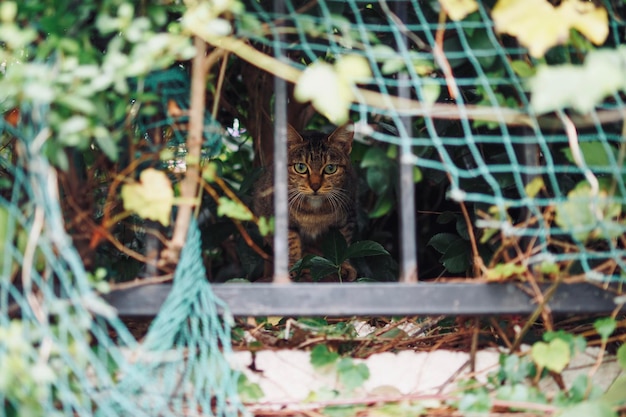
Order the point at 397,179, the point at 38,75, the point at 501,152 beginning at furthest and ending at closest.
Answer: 1. the point at 501,152
2. the point at 397,179
3. the point at 38,75

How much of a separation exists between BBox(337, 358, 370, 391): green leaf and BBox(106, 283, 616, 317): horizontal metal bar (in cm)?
20

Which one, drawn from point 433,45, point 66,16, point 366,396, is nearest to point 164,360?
point 366,396

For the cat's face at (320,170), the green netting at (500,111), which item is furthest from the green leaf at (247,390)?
the cat's face at (320,170)

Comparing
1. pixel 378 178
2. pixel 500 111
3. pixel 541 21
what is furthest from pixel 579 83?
pixel 378 178

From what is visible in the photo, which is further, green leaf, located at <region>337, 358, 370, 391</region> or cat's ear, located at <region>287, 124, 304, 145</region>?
cat's ear, located at <region>287, 124, 304, 145</region>

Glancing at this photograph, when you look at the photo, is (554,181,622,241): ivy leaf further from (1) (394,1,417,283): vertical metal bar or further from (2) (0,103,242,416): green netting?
(2) (0,103,242,416): green netting

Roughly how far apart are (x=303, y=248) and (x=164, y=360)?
2.41 m

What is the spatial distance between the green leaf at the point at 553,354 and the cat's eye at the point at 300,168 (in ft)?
7.75

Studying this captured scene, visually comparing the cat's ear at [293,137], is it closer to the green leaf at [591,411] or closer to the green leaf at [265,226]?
the green leaf at [265,226]

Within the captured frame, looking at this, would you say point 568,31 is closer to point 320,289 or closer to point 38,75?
point 320,289

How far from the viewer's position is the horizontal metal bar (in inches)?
72.7

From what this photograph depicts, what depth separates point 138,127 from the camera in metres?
2.13

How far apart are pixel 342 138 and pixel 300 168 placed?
1.02 feet

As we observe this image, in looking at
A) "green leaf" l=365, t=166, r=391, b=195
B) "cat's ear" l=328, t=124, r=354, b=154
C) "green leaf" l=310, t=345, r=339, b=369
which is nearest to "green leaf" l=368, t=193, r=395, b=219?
"green leaf" l=365, t=166, r=391, b=195
